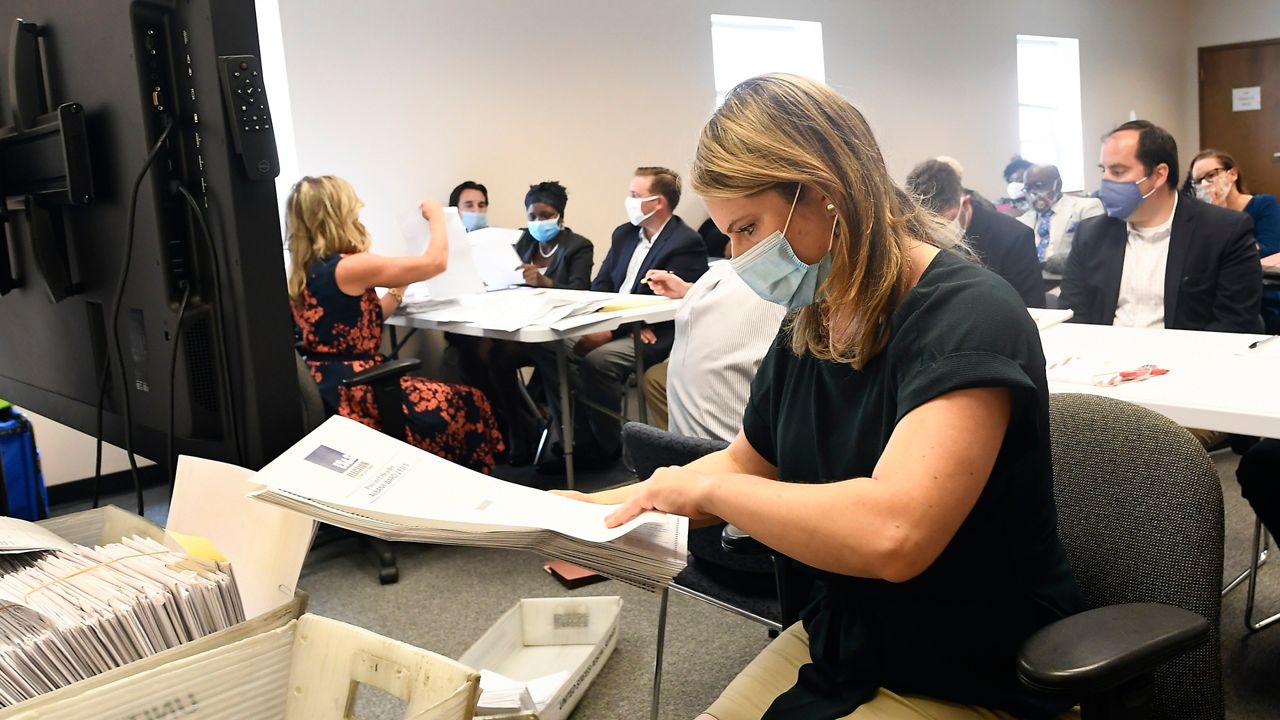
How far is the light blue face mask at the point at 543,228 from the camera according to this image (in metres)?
4.71

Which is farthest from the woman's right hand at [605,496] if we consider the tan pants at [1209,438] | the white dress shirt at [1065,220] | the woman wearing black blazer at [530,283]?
the white dress shirt at [1065,220]

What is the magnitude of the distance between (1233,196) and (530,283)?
3592 millimetres

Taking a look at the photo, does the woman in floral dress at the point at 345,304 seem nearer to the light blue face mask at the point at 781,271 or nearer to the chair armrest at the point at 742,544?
the chair armrest at the point at 742,544

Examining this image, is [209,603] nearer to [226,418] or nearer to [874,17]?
[226,418]

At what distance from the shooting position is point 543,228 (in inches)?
186

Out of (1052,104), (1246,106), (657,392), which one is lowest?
(657,392)

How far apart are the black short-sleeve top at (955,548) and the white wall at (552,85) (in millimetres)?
2633

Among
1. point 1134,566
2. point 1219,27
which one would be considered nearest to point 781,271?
point 1134,566

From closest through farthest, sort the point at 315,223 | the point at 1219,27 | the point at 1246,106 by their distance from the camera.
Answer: the point at 315,223 → the point at 1246,106 → the point at 1219,27

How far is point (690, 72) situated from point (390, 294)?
3.08 metres

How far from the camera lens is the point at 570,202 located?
546 cm

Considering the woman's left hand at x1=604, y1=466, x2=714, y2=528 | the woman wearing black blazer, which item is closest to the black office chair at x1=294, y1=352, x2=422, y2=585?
the woman wearing black blazer

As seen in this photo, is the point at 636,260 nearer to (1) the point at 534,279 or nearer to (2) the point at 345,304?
(1) the point at 534,279

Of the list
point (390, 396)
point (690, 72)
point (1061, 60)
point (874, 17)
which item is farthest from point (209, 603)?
point (1061, 60)
